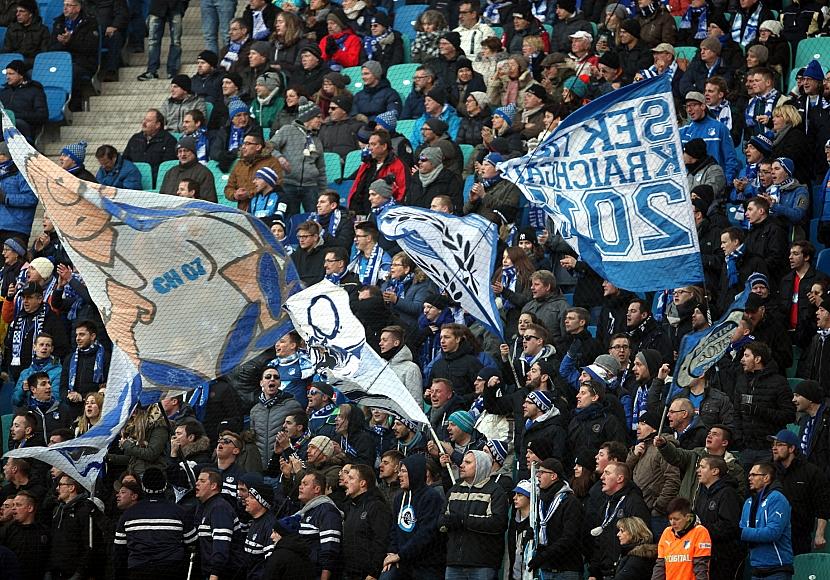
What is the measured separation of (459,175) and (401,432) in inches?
137

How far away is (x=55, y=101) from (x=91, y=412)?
625 cm

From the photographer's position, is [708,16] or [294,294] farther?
[708,16]

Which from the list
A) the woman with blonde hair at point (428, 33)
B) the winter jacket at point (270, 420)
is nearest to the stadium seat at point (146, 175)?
the woman with blonde hair at point (428, 33)

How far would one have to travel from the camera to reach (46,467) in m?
13.9

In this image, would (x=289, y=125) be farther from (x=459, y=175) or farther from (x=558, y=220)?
(x=558, y=220)

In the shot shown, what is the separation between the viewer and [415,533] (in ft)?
38.9

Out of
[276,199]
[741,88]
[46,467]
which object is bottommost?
[46,467]

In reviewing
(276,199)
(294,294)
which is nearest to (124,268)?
(294,294)

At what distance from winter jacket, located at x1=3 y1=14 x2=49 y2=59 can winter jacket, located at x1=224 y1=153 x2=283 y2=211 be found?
413 centimetres

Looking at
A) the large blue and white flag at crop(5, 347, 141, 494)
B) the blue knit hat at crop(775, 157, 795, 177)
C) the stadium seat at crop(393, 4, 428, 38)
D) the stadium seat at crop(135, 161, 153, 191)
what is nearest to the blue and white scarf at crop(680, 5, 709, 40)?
the blue knit hat at crop(775, 157, 795, 177)

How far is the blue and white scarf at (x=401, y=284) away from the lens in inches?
573

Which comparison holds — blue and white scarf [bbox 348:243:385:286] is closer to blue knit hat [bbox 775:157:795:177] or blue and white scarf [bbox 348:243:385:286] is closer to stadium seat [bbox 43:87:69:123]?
blue knit hat [bbox 775:157:795:177]

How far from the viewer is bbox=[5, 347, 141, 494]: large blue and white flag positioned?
469 inches

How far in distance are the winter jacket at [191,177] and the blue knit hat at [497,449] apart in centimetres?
508
